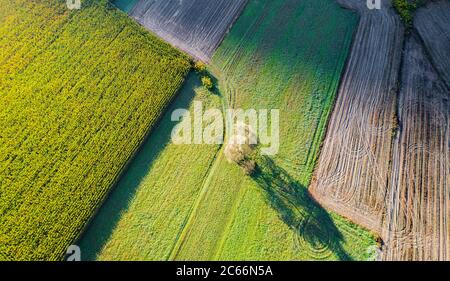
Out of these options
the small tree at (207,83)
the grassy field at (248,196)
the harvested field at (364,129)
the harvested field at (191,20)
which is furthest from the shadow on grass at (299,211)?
the harvested field at (191,20)

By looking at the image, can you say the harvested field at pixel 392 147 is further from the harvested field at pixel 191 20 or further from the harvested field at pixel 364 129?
the harvested field at pixel 191 20

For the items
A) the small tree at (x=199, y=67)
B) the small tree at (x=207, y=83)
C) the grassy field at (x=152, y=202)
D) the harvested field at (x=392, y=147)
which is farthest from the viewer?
the small tree at (x=199, y=67)

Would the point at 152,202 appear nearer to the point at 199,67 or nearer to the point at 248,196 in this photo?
the point at 248,196

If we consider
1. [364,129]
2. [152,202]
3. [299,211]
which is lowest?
[299,211]

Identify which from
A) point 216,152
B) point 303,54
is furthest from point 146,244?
point 303,54

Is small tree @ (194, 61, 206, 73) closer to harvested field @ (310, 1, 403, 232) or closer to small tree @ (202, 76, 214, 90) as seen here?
small tree @ (202, 76, 214, 90)

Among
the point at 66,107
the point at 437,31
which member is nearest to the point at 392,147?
the point at 437,31
